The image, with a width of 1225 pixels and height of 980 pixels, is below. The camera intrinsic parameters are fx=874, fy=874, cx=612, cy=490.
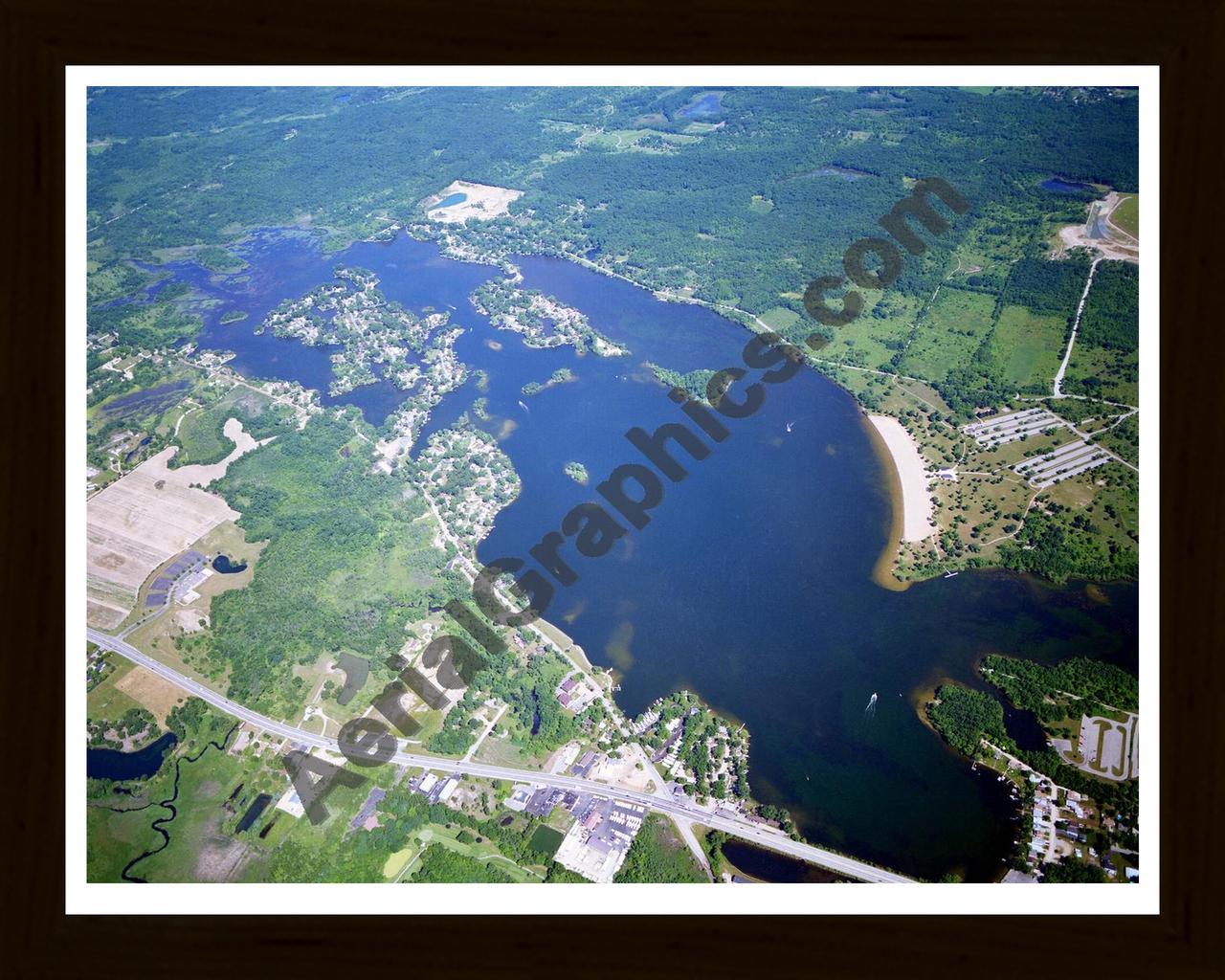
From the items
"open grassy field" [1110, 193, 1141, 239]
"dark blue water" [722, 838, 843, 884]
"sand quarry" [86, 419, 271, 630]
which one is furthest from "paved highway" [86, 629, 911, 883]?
"open grassy field" [1110, 193, 1141, 239]

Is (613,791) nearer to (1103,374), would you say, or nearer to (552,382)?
(552,382)

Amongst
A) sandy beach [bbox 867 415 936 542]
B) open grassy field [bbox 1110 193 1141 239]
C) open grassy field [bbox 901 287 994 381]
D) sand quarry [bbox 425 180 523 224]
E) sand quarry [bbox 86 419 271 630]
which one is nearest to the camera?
sand quarry [bbox 86 419 271 630]

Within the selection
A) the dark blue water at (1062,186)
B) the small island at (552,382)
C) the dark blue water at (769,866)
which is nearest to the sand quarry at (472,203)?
the small island at (552,382)

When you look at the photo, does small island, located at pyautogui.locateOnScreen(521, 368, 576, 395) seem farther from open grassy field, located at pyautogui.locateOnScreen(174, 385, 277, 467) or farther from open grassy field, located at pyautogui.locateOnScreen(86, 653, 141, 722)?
open grassy field, located at pyautogui.locateOnScreen(86, 653, 141, 722)

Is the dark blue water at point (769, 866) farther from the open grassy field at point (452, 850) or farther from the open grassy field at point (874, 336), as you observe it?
the open grassy field at point (874, 336)
